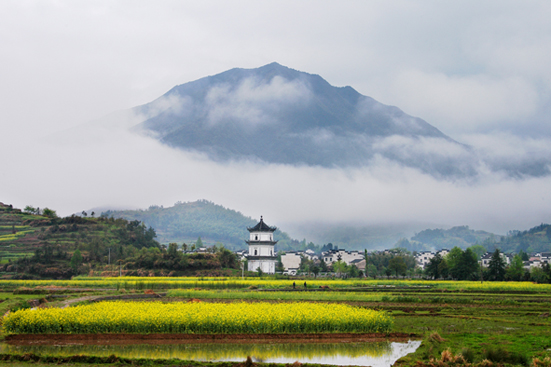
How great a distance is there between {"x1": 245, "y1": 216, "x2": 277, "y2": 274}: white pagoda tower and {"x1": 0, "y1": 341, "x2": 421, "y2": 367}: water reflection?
239ft

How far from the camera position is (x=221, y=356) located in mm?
22266

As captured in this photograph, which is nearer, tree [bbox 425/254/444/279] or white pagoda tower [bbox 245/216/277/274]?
tree [bbox 425/254/444/279]

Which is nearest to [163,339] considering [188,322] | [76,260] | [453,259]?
[188,322]

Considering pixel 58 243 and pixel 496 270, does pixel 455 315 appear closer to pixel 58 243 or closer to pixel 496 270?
pixel 496 270

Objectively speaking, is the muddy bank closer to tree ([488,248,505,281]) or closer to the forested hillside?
the forested hillside

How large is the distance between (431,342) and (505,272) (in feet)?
216

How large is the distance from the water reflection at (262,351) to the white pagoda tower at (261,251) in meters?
72.7

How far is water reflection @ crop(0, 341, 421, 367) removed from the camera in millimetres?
21859

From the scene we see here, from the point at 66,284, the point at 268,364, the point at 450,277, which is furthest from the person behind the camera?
the point at 450,277

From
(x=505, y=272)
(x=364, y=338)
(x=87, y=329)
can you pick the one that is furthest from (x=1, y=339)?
(x=505, y=272)

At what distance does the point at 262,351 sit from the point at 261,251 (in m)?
75.2

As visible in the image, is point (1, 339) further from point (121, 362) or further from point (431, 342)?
point (431, 342)

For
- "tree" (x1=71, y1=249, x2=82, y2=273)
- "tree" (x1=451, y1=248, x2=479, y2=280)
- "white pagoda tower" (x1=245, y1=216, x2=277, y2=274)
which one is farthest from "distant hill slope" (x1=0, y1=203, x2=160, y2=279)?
"tree" (x1=451, y1=248, x2=479, y2=280)

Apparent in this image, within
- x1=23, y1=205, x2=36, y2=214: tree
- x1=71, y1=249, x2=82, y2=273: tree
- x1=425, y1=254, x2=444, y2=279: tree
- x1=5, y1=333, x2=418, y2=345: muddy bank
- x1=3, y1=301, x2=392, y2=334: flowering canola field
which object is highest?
x1=23, y1=205, x2=36, y2=214: tree
